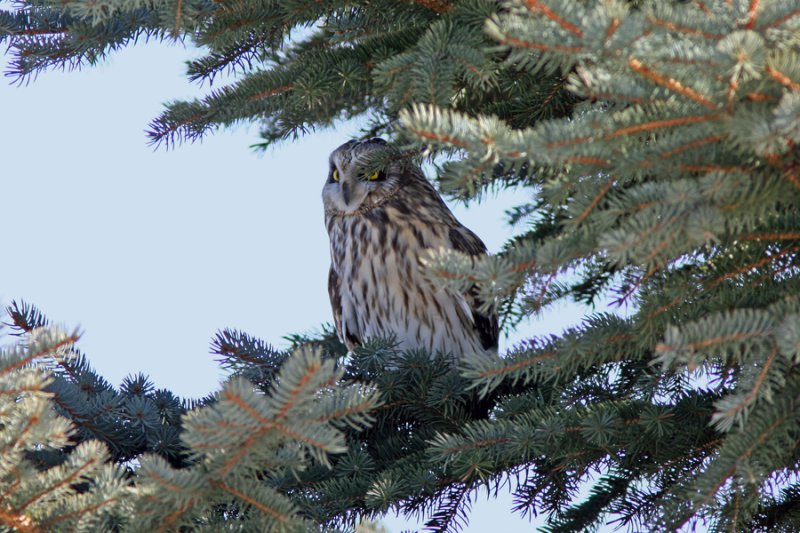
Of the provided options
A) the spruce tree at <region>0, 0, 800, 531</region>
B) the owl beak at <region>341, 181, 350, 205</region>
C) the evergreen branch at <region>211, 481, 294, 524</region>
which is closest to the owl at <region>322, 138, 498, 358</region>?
the owl beak at <region>341, 181, 350, 205</region>

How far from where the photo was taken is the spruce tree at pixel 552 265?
1.50 meters

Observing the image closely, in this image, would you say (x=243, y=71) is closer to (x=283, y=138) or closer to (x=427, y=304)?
(x=283, y=138)

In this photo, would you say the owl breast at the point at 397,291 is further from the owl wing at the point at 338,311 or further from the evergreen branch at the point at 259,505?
the evergreen branch at the point at 259,505

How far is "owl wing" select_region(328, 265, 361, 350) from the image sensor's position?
446 cm

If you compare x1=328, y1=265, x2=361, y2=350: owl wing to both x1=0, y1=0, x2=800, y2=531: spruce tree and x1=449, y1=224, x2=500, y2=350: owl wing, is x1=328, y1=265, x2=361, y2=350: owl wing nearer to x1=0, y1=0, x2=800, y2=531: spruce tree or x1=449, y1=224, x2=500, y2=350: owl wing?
x1=449, y1=224, x2=500, y2=350: owl wing

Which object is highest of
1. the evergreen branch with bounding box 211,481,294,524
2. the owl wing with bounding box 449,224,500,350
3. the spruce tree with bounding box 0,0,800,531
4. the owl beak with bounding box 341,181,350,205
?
the owl beak with bounding box 341,181,350,205

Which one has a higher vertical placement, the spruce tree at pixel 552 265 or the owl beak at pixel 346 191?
the owl beak at pixel 346 191

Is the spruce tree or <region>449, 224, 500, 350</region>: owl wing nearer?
the spruce tree

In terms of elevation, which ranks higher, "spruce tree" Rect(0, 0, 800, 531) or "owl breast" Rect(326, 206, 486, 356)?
"owl breast" Rect(326, 206, 486, 356)

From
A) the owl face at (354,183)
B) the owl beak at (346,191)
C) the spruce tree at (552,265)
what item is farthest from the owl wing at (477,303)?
the spruce tree at (552,265)

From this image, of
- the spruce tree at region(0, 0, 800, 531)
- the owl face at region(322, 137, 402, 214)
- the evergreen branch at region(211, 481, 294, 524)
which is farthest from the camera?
the owl face at region(322, 137, 402, 214)

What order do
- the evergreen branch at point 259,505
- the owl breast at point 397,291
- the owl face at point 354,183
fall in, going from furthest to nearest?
the owl face at point 354,183 < the owl breast at point 397,291 < the evergreen branch at point 259,505

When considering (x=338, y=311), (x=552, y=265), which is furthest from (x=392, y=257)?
(x=552, y=265)

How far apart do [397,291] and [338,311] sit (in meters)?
0.39
